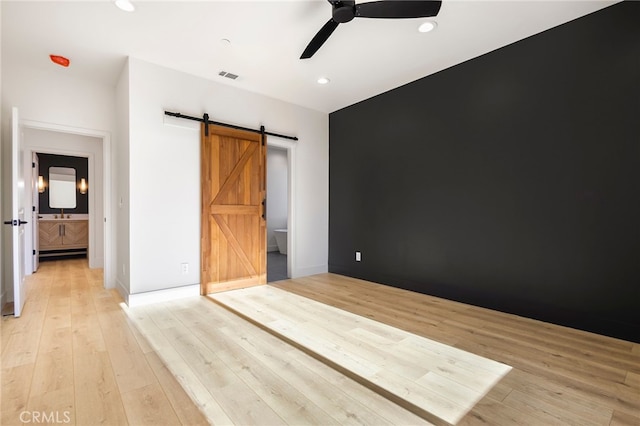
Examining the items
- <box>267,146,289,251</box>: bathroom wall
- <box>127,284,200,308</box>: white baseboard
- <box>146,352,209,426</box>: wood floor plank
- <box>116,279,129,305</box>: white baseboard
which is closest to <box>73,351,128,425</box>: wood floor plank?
<box>146,352,209,426</box>: wood floor plank

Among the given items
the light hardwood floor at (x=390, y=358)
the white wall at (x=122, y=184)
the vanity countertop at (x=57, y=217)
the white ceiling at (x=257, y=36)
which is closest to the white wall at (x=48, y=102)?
the white ceiling at (x=257, y=36)

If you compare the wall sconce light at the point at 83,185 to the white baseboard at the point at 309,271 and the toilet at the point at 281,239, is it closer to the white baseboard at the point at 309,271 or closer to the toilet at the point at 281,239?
the toilet at the point at 281,239

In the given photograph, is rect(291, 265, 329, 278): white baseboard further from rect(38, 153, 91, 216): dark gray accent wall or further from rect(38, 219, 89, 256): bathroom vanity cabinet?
rect(38, 153, 91, 216): dark gray accent wall

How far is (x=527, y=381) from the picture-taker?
1.86 metres

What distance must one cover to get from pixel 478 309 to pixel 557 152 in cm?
177

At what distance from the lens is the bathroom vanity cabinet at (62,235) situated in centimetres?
614

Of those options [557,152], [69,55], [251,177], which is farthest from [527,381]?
[69,55]

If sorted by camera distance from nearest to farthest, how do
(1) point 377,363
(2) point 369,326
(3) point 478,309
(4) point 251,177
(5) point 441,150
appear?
(1) point 377,363 → (2) point 369,326 → (3) point 478,309 → (5) point 441,150 → (4) point 251,177

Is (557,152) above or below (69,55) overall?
below

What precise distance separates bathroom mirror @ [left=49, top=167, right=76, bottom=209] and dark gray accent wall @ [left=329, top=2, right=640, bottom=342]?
7093 mm

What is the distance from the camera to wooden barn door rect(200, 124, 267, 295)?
3.81 metres

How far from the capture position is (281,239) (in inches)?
295

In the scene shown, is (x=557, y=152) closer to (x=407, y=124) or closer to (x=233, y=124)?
(x=407, y=124)

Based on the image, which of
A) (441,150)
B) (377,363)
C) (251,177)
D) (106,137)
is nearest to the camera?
(377,363)
